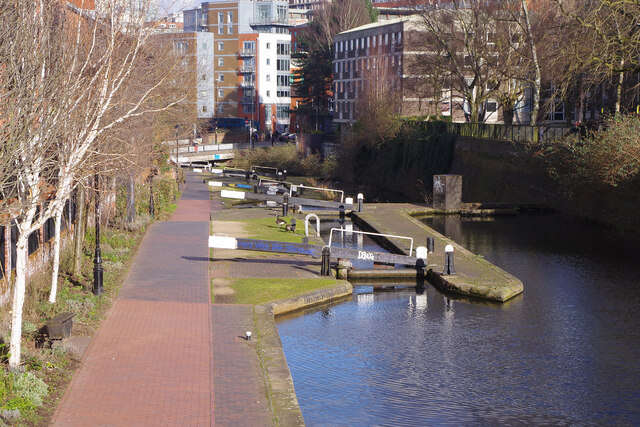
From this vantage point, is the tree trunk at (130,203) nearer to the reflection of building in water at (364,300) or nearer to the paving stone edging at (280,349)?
the paving stone edging at (280,349)

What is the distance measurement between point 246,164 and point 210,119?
35411mm

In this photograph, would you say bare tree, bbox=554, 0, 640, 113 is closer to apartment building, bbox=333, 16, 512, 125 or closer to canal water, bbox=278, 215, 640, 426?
canal water, bbox=278, 215, 640, 426

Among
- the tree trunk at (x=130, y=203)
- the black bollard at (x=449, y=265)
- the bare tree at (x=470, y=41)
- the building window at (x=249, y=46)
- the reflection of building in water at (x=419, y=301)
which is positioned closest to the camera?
the reflection of building in water at (x=419, y=301)

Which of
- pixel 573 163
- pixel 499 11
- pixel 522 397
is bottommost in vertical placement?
pixel 522 397

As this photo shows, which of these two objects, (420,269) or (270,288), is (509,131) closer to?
(420,269)

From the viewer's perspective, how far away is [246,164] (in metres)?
77.9

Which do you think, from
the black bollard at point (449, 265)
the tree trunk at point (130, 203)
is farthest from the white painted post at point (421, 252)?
the tree trunk at point (130, 203)

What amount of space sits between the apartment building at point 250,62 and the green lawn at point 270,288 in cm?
9333

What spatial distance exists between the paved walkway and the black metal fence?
27354 millimetres

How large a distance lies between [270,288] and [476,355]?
6.29 meters

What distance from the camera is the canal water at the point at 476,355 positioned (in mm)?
14367

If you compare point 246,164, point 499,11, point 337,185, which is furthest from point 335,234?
point 246,164

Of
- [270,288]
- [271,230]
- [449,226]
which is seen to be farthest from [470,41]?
[270,288]

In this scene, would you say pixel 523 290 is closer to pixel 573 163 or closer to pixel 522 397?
pixel 522 397
